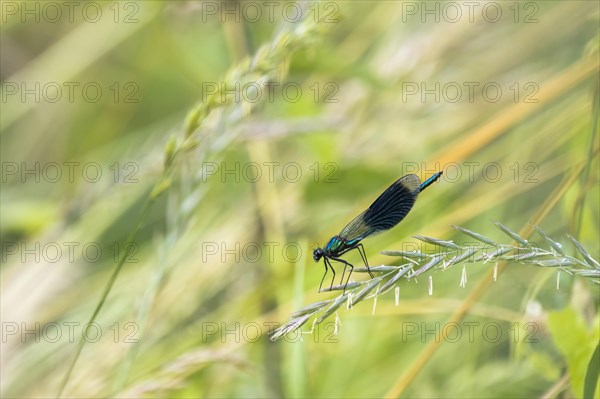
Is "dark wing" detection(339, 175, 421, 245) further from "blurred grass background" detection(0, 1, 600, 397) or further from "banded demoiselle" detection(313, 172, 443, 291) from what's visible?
"blurred grass background" detection(0, 1, 600, 397)

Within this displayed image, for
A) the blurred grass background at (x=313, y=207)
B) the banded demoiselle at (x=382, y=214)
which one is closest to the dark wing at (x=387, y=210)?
the banded demoiselle at (x=382, y=214)

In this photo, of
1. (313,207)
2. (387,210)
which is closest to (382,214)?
(387,210)

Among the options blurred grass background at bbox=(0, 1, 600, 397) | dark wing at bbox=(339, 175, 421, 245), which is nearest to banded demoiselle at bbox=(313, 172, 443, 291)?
dark wing at bbox=(339, 175, 421, 245)

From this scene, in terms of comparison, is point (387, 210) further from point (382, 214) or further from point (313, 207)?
point (313, 207)

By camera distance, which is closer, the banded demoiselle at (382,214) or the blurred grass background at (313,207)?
the banded demoiselle at (382,214)

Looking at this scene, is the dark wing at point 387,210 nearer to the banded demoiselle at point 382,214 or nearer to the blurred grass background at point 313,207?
the banded demoiselle at point 382,214
